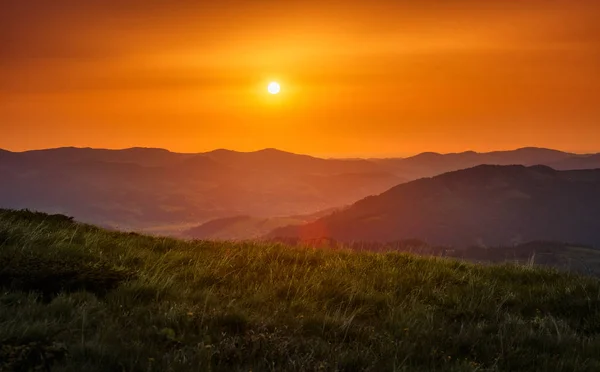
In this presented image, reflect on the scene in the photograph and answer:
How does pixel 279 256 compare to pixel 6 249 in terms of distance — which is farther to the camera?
pixel 279 256

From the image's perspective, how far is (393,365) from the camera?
590cm

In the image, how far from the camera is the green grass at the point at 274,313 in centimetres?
592

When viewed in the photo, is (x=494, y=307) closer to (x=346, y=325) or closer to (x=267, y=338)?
(x=346, y=325)

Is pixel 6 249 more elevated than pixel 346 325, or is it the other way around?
pixel 6 249

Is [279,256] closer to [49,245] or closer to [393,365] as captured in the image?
[49,245]

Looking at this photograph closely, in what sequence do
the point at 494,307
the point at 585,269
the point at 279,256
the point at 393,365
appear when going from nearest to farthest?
the point at 393,365, the point at 494,307, the point at 279,256, the point at 585,269

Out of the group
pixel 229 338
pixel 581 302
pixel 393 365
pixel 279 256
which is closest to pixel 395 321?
pixel 393 365

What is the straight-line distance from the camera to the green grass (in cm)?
592

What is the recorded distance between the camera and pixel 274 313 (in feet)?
25.2

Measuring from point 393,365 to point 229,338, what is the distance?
2113mm

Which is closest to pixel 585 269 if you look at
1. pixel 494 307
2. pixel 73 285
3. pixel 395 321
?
pixel 494 307

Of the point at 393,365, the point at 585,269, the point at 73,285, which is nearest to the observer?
the point at 393,365

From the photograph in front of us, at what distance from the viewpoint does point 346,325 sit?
7.37 metres

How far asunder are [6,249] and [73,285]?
2299 mm
